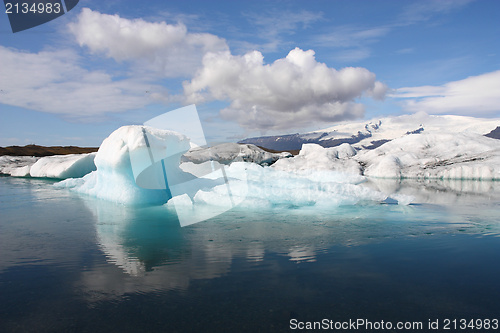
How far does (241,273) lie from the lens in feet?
11.1

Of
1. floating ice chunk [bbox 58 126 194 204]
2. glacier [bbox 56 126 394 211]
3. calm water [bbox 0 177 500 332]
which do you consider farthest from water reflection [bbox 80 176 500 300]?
floating ice chunk [bbox 58 126 194 204]

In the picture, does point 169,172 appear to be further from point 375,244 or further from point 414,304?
point 414,304

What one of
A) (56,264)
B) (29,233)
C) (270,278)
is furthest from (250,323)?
(29,233)

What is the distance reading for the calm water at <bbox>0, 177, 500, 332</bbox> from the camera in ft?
8.25

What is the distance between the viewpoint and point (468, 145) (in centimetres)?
2006

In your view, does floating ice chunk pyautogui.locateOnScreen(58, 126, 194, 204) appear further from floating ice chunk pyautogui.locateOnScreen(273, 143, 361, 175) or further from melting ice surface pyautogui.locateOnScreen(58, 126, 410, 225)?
floating ice chunk pyautogui.locateOnScreen(273, 143, 361, 175)

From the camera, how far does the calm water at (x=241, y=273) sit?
99.0 inches

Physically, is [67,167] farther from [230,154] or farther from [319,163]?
[319,163]

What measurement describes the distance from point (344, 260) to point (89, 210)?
6.74 meters

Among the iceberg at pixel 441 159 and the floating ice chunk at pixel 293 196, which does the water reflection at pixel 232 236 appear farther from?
the iceberg at pixel 441 159

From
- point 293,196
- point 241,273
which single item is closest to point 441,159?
point 293,196

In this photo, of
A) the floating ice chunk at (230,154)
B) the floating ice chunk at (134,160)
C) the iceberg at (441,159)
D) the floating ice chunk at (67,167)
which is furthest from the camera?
the floating ice chunk at (230,154)

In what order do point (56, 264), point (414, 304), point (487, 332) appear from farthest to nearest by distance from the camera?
point (56, 264) → point (414, 304) → point (487, 332)

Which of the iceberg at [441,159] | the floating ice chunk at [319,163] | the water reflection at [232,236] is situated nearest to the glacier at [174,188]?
the water reflection at [232,236]
